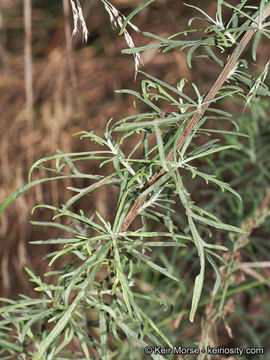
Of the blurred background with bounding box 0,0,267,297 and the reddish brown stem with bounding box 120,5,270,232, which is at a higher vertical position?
the reddish brown stem with bounding box 120,5,270,232

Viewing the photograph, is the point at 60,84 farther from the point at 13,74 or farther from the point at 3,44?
the point at 3,44

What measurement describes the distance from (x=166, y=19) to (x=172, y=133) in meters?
1.69

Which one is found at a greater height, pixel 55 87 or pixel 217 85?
pixel 217 85

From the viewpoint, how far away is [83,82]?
2221 millimetres

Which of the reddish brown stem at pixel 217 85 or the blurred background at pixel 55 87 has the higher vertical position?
the reddish brown stem at pixel 217 85

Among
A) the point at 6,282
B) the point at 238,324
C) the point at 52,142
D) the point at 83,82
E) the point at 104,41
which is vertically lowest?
the point at 238,324

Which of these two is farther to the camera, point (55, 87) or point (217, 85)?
point (55, 87)

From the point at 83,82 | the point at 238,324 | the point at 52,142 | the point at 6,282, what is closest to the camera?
the point at 238,324

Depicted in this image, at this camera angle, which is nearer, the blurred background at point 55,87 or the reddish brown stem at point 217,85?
the reddish brown stem at point 217,85

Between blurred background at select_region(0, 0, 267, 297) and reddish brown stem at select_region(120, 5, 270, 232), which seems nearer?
reddish brown stem at select_region(120, 5, 270, 232)

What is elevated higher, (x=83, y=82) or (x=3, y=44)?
(x=3, y=44)

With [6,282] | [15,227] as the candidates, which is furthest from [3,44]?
[6,282]

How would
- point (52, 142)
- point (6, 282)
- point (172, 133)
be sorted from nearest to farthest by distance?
point (172, 133), point (6, 282), point (52, 142)

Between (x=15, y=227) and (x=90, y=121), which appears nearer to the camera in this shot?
(x=15, y=227)
